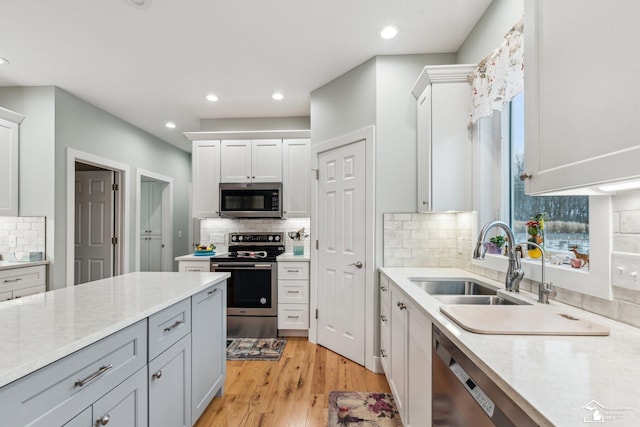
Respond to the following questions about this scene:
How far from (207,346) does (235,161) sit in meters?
2.50

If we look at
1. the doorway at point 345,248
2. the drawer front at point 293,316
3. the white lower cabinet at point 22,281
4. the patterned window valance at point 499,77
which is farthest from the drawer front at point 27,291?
the patterned window valance at point 499,77

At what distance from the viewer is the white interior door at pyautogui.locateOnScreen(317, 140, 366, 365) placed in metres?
2.56

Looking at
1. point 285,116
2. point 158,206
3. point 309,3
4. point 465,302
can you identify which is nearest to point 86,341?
point 465,302

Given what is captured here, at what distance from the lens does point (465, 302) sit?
1.59 metres

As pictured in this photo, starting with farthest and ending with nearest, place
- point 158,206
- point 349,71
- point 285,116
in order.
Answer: point 158,206 < point 285,116 < point 349,71

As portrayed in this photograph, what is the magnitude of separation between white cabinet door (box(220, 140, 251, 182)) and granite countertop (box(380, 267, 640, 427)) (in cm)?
318

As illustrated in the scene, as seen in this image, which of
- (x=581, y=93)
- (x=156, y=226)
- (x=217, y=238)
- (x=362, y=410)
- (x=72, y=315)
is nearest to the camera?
(x=581, y=93)

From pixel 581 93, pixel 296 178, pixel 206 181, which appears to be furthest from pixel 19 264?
pixel 581 93

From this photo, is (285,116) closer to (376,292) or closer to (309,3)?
(309,3)

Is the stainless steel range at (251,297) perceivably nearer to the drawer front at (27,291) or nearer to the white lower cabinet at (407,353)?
the white lower cabinet at (407,353)

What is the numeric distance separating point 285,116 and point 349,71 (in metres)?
1.44

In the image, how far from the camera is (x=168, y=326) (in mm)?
1434

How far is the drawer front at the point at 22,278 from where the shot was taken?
255cm

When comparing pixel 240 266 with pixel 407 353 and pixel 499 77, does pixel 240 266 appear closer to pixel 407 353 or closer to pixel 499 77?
pixel 407 353
